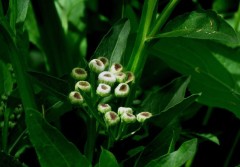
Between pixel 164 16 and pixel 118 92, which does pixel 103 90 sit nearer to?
pixel 118 92

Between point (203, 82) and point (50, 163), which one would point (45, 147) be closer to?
point (50, 163)

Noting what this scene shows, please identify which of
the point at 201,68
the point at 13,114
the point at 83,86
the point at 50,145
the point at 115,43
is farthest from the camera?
the point at 201,68

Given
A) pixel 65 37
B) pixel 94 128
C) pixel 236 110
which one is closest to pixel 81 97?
pixel 94 128

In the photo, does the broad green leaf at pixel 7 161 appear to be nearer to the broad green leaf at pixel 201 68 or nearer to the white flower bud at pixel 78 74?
the white flower bud at pixel 78 74

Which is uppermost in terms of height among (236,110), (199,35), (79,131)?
(199,35)

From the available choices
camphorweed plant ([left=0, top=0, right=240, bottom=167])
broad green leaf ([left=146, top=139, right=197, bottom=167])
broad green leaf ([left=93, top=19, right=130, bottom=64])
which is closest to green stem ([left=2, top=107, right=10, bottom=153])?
camphorweed plant ([left=0, top=0, right=240, bottom=167])

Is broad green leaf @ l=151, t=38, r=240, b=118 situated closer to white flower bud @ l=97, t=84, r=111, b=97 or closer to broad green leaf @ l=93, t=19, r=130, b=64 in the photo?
broad green leaf @ l=93, t=19, r=130, b=64

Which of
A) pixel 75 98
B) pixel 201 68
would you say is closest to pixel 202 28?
pixel 75 98
